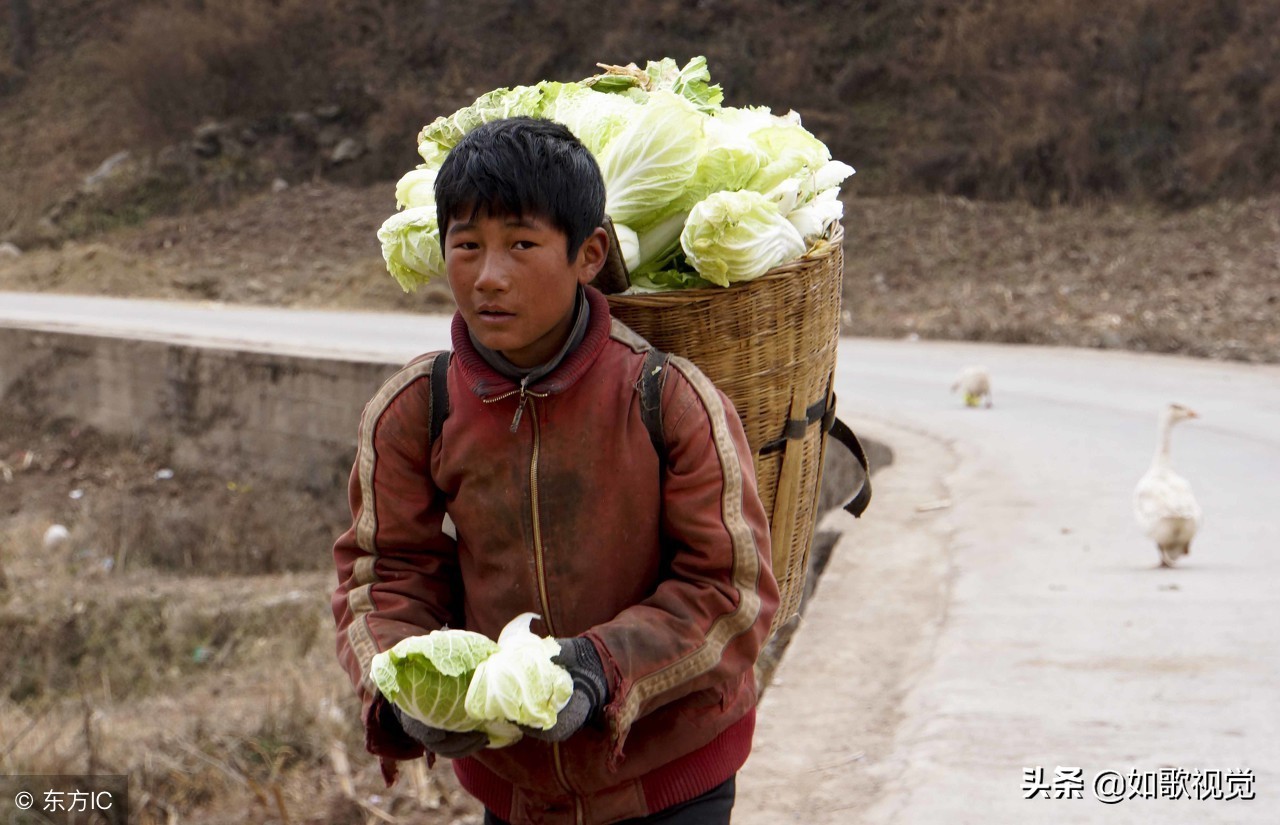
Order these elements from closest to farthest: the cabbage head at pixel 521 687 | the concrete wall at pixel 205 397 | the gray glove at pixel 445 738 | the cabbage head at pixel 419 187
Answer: the cabbage head at pixel 521 687, the gray glove at pixel 445 738, the cabbage head at pixel 419 187, the concrete wall at pixel 205 397

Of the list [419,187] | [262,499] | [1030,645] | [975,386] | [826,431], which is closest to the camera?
[419,187]

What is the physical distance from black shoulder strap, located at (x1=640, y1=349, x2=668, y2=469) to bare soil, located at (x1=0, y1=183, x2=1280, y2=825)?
3.79m

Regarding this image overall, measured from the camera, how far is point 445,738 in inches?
86.5

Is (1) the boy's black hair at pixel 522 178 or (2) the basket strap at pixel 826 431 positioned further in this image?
(2) the basket strap at pixel 826 431

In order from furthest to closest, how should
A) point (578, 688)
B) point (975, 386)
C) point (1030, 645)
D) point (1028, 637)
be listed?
1. point (975, 386)
2. point (1028, 637)
3. point (1030, 645)
4. point (578, 688)

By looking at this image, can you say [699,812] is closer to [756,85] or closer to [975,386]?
[975,386]

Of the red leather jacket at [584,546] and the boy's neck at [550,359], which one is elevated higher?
the boy's neck at [550,359]

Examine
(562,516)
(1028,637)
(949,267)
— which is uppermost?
(562,516)

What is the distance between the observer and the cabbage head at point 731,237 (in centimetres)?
254

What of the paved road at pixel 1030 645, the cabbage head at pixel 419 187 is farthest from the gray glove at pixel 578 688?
the paved road at pixel 1030 645

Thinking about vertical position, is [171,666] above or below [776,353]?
below

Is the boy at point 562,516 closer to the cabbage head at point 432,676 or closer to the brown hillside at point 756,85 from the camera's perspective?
the cabbage head at point 432,676

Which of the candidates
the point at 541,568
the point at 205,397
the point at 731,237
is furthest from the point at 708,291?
the point at 205,397

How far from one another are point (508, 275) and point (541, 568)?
1.71 feet
